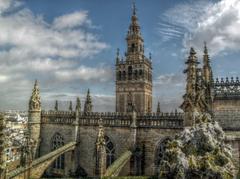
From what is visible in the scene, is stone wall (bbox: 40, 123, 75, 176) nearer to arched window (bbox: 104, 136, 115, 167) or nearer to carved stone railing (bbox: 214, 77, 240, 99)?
arched window (bbox: 104, 136, 115, 167)

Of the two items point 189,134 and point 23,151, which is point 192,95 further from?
point 23,151

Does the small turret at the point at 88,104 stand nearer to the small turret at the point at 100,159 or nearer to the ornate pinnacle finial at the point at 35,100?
the ornate pinnacle finial at the point at 35,100

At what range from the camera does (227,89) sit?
27.5 meters

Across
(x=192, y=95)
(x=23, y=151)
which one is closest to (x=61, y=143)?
(x=23, y=151)

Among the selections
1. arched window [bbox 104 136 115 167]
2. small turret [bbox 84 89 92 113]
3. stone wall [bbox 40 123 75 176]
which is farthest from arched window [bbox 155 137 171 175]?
small turret [bbox 84 89 92 113]

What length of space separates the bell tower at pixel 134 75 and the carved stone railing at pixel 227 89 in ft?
133

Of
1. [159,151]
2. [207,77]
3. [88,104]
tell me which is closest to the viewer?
[159,151]

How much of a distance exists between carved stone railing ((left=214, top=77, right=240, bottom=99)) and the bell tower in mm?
40574

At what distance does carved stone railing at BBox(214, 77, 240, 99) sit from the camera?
26797 millimetres

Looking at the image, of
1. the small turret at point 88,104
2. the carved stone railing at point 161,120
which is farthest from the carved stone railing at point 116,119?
the small turret at point 88,104

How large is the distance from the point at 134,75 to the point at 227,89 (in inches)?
1689

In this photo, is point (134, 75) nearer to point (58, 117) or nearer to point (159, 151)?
point (58, 117)

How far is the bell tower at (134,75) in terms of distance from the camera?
69.0 m

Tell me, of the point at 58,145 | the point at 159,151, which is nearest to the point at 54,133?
the point at 58,145
